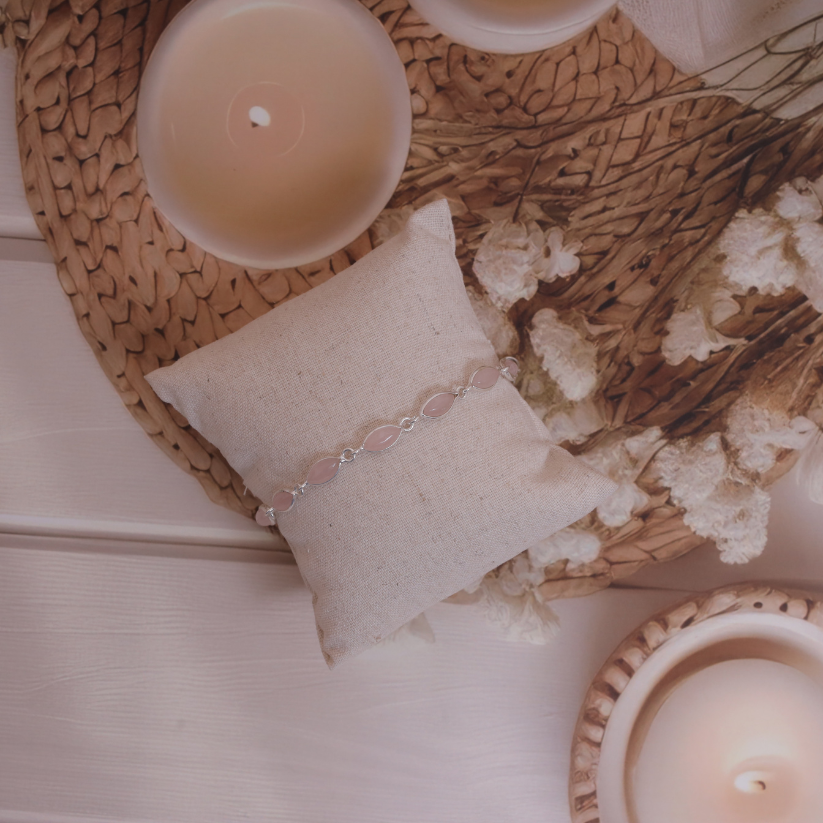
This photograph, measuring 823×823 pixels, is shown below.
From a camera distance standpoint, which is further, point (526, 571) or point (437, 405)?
point (526, 571)

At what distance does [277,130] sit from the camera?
56 cm

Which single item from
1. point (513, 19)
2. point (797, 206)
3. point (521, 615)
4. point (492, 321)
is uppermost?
point (513, 19)

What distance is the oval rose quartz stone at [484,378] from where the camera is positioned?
0.50m

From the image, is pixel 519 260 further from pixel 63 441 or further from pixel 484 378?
pixel 63 441

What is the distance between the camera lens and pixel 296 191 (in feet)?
1.83

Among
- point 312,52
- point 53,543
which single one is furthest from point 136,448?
point 312,52

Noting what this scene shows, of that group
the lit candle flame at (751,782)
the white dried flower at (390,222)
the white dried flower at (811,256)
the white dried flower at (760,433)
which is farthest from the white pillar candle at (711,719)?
the white dried flower at (390,222)

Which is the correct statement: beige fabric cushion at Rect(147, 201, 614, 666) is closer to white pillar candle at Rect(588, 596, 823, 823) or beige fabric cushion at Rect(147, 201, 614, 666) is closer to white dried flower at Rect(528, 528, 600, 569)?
white dried flower at Rect(528, 528, 600, 569)

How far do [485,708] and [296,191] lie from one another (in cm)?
48

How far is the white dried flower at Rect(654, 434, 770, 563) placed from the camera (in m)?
0.55

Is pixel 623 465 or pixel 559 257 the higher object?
pixel 559 257

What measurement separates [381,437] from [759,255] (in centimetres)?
31

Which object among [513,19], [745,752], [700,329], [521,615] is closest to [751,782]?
[745,752]

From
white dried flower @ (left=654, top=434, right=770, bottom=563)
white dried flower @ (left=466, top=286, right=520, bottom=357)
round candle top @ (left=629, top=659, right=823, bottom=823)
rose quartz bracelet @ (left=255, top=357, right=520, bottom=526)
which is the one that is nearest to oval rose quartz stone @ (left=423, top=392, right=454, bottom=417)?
rose quartz bracelet @ (left=255, top=357, right=520, bottom=526)
